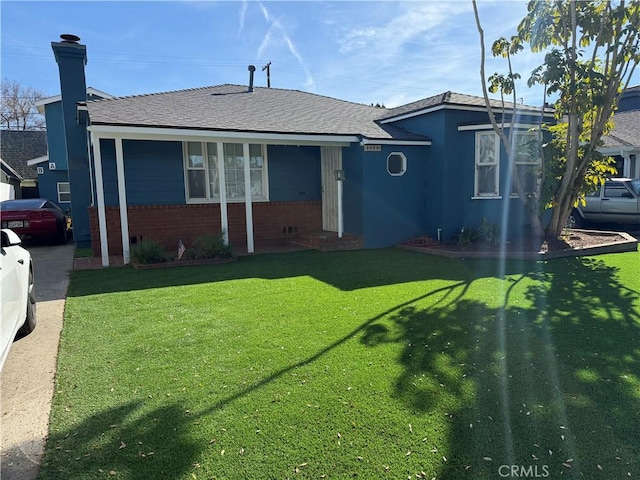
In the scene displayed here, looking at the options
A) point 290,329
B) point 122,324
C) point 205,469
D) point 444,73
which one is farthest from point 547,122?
point 205,469

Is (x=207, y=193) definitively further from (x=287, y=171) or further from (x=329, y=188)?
(x=329, y=188)

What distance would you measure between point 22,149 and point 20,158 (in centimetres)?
120

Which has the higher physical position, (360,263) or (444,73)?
(444,73)

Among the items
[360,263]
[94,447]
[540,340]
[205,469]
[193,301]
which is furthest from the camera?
[360,263]

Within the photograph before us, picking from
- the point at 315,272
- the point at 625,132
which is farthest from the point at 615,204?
the point at 315,272

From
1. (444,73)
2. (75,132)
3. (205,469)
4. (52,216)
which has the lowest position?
(205,469)

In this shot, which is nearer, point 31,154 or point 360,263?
point 360,263

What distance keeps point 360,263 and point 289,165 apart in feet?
15.4

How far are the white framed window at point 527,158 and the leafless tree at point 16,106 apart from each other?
40.4 m

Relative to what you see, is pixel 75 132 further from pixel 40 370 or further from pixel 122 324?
pixel 40 370

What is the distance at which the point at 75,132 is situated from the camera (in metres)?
11.4

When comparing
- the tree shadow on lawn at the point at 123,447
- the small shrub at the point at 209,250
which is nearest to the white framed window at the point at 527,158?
the small shrub at the point at 209,250

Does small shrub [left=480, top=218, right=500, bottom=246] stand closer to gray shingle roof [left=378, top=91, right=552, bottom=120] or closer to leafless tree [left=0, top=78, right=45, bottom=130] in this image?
gray shingle roof [left=378, top=91, right=552, bottom=120]

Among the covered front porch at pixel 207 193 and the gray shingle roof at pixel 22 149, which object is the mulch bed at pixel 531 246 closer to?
the covered front porch at pixel 207 193
